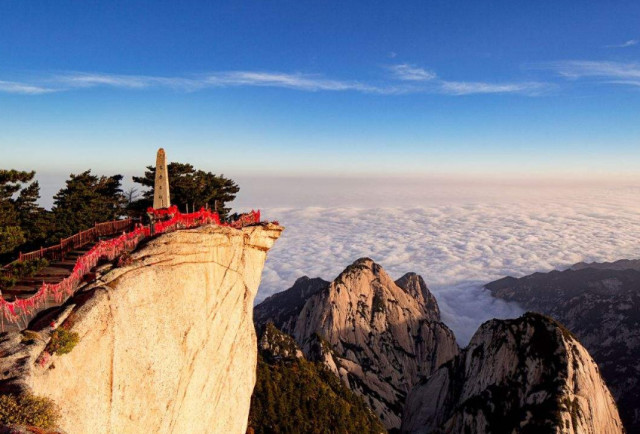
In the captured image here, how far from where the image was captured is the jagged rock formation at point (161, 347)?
1928 centimetres

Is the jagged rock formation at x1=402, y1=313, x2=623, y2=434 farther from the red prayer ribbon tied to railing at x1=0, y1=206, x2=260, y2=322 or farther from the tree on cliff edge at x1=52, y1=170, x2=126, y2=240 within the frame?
the tree on cliff edge at x1=52, y1=170, x2=126, y2=240

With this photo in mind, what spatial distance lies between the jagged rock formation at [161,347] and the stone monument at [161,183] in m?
14.0

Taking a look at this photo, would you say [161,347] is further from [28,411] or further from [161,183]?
[161,183]

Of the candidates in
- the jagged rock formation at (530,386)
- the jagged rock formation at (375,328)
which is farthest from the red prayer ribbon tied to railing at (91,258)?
the jagged rock formation at (375,328)

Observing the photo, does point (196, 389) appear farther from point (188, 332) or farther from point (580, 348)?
point (580, 348)

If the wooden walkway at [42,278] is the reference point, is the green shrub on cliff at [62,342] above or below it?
below

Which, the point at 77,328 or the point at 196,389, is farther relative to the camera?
the point at 196,389

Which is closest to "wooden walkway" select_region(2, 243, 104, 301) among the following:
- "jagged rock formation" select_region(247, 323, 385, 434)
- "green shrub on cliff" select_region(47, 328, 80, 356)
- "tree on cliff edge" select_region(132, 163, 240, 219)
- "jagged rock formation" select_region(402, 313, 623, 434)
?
"green shrub on cliff" select_region(47, 328, 80, 356)

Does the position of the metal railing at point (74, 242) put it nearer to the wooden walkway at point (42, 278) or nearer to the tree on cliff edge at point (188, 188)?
the wooden walkway at point (42, 278)

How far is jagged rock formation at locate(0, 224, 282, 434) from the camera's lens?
19.3m

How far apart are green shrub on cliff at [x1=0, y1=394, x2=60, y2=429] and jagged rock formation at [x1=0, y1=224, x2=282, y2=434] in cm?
95

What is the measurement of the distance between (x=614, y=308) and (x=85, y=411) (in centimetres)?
24558

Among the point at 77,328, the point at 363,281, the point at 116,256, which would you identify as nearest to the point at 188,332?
the point at 116,256

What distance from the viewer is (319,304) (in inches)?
6476
